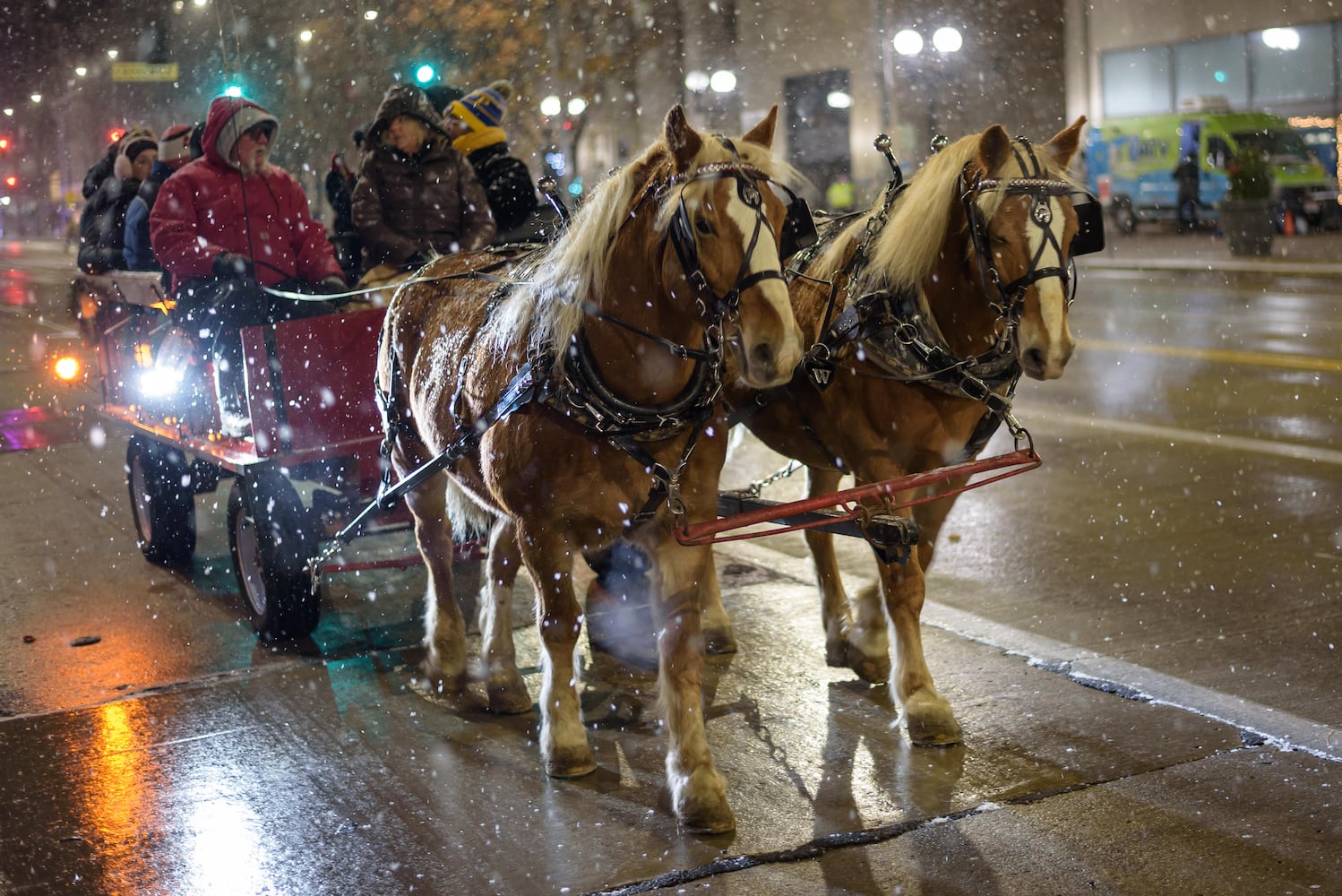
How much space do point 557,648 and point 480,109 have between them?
544 centimetres

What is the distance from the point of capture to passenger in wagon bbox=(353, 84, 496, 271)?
733 centimetres

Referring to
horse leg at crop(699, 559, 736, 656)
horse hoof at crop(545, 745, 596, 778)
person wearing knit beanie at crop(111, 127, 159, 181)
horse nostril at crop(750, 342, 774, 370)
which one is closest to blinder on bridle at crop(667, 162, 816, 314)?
horse nostril at crop(750, 342, 774, 370)

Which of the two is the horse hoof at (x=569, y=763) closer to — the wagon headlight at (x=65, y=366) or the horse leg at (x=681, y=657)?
the horse leg at (x=681, y=657)

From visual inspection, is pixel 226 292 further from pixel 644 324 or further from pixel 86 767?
pixel 644 324

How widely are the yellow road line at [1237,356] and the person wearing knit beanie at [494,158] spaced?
303 inches

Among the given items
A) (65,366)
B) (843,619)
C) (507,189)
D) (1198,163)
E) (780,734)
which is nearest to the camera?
(780,734)

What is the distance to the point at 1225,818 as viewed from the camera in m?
4.28

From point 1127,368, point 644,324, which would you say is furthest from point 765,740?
point 1127,368

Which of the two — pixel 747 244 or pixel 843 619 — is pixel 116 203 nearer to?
pixel 843 619

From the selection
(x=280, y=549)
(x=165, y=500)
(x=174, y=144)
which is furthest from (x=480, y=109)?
(x=280, y=549)

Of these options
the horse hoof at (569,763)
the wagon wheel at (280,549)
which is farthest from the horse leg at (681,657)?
the wagon wheel at (280,549)

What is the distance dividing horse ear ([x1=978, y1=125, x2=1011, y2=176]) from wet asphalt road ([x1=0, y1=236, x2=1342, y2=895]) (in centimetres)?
204

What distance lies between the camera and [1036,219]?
4.45 meters

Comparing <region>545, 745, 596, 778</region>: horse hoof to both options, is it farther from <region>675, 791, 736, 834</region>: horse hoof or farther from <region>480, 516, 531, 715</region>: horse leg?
<region>480, 516, 531, 715</region>: horse leg
